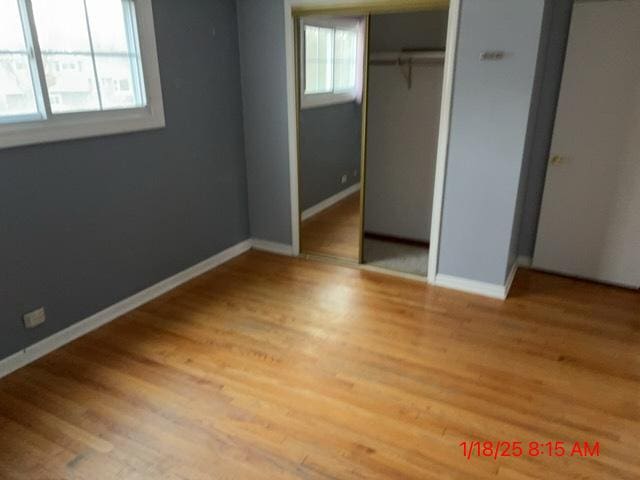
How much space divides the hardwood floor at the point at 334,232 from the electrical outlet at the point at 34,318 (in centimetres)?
221

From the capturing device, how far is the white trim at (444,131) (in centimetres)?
298

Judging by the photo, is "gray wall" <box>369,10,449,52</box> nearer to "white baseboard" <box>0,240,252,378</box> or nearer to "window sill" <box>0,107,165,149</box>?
"window sill" <box>0,107,165,149</box>

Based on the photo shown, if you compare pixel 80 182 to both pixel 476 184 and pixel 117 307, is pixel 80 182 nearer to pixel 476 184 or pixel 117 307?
pixel 117 307

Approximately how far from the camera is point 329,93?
5227 mm

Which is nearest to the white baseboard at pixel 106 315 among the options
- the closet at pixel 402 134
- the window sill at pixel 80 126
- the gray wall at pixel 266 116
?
the gray wall at pixel 266 116

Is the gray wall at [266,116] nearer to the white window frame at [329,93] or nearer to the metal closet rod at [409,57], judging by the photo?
the white window frame at [329,93]

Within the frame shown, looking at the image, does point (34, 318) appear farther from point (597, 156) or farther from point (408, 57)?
point (597, 156)

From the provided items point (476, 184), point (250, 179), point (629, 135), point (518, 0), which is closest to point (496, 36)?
point (518, 0)

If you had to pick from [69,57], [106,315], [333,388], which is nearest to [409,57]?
[69,57]

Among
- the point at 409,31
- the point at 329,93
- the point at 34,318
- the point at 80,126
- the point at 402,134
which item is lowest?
the point at 34,318

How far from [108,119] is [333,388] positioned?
2139 mm

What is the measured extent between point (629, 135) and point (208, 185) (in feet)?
10.4
